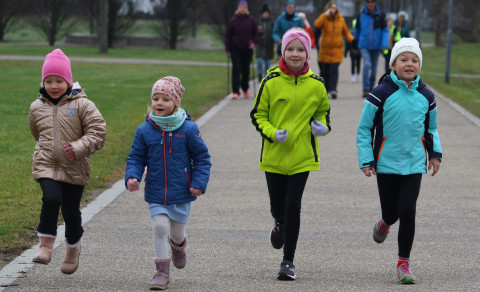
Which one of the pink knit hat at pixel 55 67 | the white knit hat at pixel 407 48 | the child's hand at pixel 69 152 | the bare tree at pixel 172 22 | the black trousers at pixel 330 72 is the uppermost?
the white knit hat at pixel 407 48

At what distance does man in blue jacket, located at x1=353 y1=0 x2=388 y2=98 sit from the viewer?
1806cm

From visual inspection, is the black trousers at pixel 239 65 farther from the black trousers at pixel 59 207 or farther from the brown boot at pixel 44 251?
the brown boot at pixel 44 251

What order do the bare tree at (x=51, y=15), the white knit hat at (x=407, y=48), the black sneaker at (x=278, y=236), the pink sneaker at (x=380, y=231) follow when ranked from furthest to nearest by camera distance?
1. the bare tree at (x=51, y=15)
2. the pink sneaker at (x=380, y=231)
3. the black sneaker at (x=278, y=236)
4. the white knit hat at (x=407, y=48)

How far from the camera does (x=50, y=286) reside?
18.2 feet

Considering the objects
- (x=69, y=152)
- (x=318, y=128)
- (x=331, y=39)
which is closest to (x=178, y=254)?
(x=69, y=152)

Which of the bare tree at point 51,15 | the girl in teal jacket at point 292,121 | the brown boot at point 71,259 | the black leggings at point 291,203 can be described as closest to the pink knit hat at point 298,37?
the girl in teal jacket at point 292,121

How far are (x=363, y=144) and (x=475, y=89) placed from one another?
18274 millimetres

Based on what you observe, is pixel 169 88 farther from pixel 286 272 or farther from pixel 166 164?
pixel 286 272

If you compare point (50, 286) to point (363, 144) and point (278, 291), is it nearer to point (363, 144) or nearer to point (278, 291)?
A: point (278, 291)

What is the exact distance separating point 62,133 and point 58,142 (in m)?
0.06

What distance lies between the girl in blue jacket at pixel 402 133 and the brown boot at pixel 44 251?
1.93m

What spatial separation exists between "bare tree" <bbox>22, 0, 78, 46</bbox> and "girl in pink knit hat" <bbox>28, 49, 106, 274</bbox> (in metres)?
45.6

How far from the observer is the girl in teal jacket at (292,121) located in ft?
19.5

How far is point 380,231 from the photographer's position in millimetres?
6500
